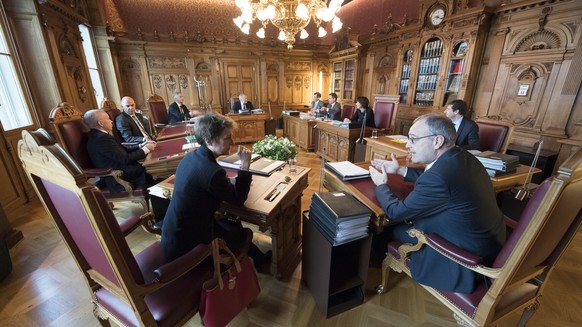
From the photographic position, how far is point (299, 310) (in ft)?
5.67

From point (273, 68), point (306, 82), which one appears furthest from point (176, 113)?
point (306, 82)

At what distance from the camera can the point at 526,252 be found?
987 mm

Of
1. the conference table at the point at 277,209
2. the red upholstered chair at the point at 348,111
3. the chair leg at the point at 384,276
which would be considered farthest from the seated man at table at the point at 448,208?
the red upholstered chair at the point at 348,111

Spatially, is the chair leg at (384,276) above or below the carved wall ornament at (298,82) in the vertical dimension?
below

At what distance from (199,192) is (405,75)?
Result: 5.86 metres

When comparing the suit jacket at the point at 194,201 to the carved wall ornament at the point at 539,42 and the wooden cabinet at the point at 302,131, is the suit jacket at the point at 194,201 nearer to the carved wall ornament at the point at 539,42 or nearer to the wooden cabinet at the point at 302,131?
the wooden cabinet at the point at 302,131

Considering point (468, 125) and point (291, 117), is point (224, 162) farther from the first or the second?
point (291, 117)

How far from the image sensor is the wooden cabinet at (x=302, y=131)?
5.45m

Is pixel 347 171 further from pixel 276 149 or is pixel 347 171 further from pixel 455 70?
pixel 455 70

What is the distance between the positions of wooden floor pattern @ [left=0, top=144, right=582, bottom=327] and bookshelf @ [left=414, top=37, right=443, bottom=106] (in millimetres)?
3882

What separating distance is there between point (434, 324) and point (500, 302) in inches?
23.2

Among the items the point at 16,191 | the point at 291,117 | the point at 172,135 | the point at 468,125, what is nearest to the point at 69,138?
the point at 172,135

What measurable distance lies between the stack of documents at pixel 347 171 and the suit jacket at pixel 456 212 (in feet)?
1.69

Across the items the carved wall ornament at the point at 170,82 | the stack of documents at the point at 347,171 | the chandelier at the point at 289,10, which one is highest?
the chandelier at the point at 289,10
